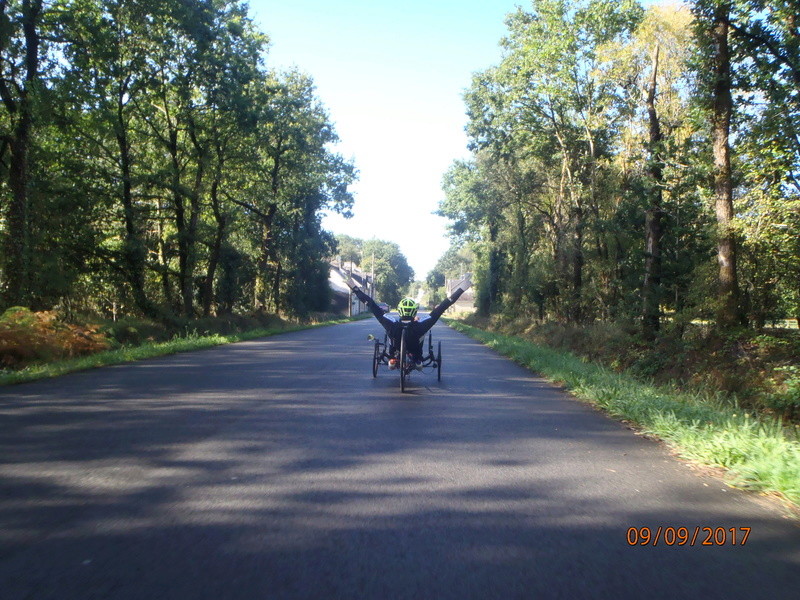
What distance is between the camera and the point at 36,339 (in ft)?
47.8

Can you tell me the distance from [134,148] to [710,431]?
28191mm

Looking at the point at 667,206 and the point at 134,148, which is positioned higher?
the point at 134,148

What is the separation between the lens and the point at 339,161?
158 ft

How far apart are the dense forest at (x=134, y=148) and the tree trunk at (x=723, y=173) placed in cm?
1679

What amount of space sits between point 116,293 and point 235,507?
82.9ft

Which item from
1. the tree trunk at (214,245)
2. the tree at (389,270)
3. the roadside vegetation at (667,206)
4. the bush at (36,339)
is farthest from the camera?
the tree at (389,270)

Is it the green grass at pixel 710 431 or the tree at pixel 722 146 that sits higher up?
the tree at pixel 722 146

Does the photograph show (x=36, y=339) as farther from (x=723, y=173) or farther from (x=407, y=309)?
(x=723, y=173)

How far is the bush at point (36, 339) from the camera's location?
45.8ft

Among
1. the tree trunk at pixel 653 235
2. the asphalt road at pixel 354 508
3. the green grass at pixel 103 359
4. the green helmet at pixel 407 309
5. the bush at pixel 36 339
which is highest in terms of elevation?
the tree trunk at pixel 653 235

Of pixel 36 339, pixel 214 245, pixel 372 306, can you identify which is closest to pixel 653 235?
pixel 372 306

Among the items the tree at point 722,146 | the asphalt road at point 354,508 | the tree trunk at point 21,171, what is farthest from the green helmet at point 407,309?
the tree trunk at point 21,171

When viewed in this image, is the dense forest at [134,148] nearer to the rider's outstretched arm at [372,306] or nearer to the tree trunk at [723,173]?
the rider's outstretched arm at [372,306]

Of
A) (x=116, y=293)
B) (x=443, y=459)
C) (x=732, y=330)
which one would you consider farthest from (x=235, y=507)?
(x=116, y=293)
